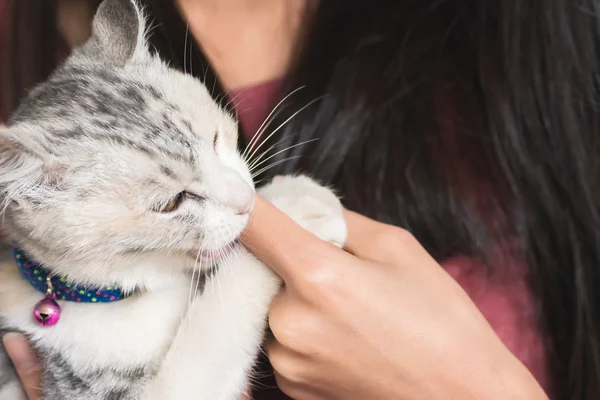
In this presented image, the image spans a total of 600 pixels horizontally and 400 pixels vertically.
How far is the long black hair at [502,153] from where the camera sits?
3.13 feet

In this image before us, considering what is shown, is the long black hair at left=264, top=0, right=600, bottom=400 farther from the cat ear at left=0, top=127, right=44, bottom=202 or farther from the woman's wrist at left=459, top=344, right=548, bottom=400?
the cat ear at left=0, top=127, right=44, bottom=202

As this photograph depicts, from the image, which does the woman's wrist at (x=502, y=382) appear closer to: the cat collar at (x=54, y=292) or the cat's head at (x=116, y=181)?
the cat's head at (x=116, y=181)

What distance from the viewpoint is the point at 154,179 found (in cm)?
63

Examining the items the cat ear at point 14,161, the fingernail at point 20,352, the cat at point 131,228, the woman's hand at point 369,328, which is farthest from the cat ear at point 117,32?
the fingernail at point 20,352

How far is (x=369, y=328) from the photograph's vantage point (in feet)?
2.35

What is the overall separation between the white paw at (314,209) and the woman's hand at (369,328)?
5 cm

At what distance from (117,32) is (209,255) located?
40 cm

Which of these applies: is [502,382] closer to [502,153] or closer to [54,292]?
[502,153]

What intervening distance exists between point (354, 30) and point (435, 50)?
190mm

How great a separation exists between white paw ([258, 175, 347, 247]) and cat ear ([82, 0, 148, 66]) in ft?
1.09

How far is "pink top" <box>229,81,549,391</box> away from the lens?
96 cm

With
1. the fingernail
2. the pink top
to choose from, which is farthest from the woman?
the fingernail

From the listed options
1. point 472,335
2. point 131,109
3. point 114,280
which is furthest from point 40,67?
point 472,335

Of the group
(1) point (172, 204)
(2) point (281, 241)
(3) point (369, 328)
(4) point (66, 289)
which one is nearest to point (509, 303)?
(3) point (369, 328)
